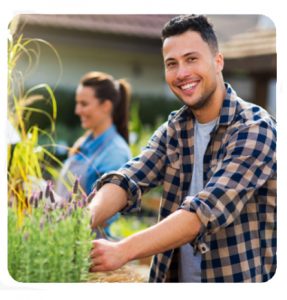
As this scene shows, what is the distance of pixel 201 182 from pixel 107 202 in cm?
29

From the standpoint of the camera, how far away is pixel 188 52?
191cm

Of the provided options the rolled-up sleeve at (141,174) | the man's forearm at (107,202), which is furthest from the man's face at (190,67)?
the man's forearm at (107,202)

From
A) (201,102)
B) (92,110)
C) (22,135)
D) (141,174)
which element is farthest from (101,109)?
(201,102)

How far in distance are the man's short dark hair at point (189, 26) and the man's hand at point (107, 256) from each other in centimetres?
64

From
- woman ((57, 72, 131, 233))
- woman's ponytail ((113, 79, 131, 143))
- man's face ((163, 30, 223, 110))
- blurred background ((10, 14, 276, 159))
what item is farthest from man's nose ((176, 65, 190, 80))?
blurred background ((10, 14, 276, 159))

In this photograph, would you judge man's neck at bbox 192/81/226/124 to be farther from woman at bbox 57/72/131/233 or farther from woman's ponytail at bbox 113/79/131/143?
woman's ponytail at bbox 113/79/131/143

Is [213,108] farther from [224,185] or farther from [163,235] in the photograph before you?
[163,235]

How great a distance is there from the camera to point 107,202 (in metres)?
1.95

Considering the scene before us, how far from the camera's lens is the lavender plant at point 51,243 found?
5.72ft

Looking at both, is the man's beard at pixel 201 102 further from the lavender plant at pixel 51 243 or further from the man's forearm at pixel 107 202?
the lavender plant at pixel 51 243

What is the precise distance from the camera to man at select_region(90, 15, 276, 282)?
1.75m
